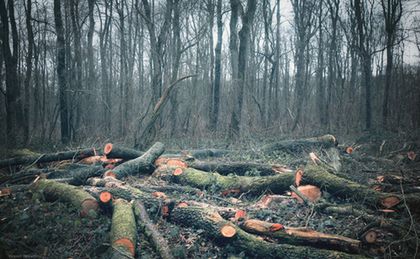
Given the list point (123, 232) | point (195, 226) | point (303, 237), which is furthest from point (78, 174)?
point (303, 237)

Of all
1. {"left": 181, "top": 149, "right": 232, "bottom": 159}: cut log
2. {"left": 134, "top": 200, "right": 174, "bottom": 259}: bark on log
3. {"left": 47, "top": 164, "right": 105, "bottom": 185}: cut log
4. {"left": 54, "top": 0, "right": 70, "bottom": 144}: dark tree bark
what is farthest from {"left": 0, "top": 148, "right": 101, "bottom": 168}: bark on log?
{"left": 54, "top": 0, "right": 70, "bottom": 144}: dark tree bark

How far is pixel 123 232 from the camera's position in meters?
3.56

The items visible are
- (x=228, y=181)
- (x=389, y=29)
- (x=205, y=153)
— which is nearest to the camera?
(x=228, y=181)

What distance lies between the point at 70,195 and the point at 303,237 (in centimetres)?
380

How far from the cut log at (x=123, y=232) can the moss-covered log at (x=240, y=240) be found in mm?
754

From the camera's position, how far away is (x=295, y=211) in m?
4.73

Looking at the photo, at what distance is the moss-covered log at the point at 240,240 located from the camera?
10.9 ft

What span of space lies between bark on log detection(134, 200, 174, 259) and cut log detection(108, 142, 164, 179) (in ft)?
6.77

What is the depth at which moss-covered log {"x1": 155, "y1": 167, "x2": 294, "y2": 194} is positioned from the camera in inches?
214

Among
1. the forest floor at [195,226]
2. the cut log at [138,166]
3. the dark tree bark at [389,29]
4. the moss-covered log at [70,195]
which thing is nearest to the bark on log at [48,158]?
the forest floor at [195,226]

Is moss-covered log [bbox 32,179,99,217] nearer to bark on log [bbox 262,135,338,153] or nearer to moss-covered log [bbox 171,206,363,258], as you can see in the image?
moss-covered log [bbox 171,206,363,258]

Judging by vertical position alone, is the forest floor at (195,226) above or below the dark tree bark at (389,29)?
below

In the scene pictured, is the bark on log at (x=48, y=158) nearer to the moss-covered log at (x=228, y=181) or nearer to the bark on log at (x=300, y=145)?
the moss-covered log at (x=228, y=181)

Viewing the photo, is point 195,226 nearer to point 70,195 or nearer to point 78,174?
point 70,195
